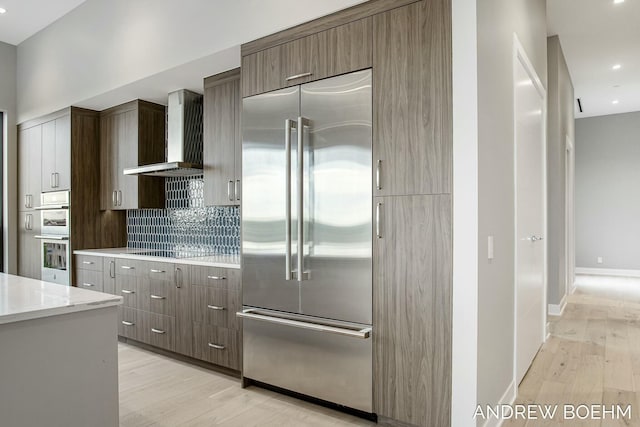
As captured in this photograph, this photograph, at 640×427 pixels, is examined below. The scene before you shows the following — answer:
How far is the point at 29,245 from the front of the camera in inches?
203

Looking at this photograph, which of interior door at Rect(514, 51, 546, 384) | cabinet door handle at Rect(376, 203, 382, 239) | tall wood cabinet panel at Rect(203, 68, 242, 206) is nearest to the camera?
cabinet door handle at Rect(376, 203, 382, 239)

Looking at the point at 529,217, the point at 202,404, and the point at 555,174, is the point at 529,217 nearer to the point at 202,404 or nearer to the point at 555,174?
the point at 555,174

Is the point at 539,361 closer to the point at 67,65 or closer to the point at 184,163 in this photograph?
the point at 184,163

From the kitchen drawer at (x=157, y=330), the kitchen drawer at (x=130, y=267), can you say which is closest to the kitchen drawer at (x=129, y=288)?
the kitchen drawer at (x=130, y=267)

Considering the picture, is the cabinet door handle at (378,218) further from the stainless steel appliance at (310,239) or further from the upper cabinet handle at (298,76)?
the upper cabinet handle at (298,76)

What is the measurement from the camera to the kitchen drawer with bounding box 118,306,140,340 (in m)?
3.85

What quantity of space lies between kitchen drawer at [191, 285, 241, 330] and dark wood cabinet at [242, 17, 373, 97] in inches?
58.2

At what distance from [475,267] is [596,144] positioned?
330 inches

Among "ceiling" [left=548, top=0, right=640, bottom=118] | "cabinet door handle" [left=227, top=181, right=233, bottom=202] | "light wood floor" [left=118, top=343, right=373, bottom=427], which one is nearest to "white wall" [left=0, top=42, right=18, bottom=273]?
"light wood floor" [left=118, top=343, right=373, bottom=427]

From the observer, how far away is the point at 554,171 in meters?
4.96

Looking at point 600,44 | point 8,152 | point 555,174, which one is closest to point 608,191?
point 600,44

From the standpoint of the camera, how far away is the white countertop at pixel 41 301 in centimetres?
153

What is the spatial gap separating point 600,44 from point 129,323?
6188 millimetres

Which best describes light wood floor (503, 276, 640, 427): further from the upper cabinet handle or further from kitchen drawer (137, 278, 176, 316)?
kitchen drawer (137, 278, 176, 316)
